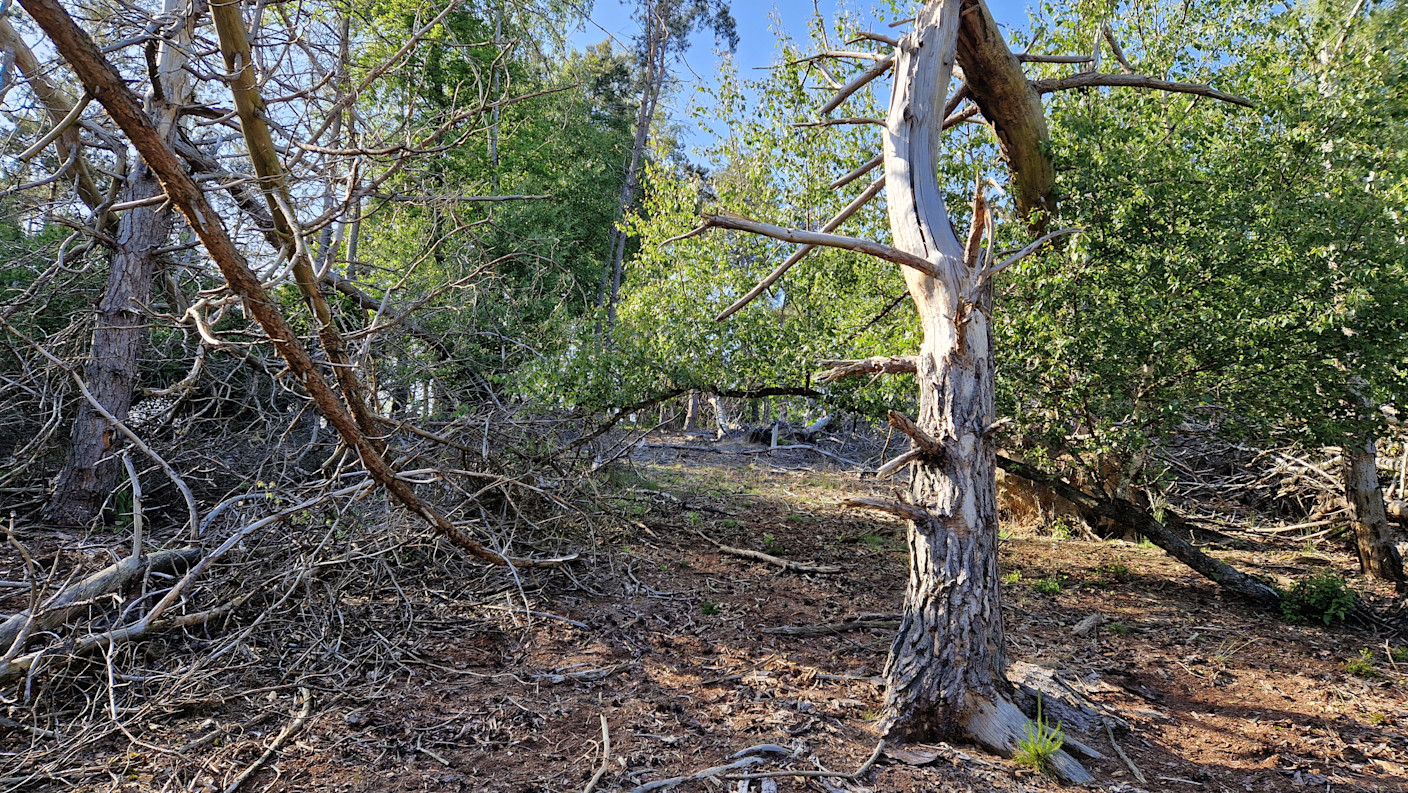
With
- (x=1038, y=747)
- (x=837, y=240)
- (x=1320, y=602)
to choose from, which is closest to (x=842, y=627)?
(x=1038, y=747)

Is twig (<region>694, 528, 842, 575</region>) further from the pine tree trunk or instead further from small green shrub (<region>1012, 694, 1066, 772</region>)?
the pine tree trunk

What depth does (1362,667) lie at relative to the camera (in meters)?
4.96

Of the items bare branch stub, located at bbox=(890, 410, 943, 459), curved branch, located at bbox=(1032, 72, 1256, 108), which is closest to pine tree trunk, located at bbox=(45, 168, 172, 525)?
bare branch stub, located at bbox=(890, 410, 943, 459)

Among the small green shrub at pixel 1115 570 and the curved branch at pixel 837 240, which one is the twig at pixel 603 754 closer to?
the curved branch at pixel 837 240

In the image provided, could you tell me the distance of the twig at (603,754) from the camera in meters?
3.03

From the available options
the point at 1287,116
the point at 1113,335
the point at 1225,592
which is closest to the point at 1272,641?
the point at 1225,592

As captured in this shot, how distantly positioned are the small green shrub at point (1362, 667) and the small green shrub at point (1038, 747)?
3.03 metres

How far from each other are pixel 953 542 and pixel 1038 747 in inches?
36.9

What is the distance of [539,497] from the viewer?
21.3ft

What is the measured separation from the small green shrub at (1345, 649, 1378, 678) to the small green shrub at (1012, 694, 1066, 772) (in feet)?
9.94

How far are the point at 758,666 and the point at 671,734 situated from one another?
1.09m

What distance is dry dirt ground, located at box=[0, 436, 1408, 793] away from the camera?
128 inches

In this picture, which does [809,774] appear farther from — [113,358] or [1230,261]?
[113,358]

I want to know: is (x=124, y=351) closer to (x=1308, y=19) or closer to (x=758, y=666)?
(x=758, y=666)
